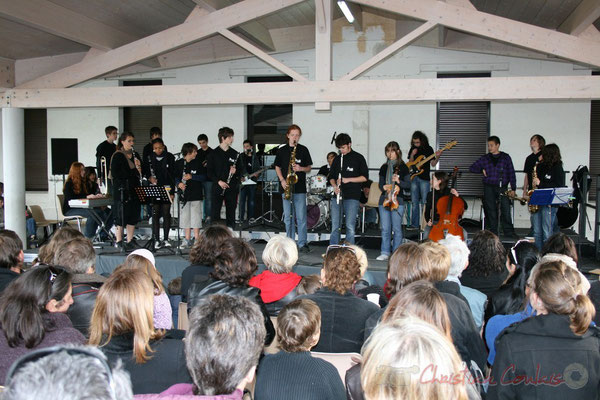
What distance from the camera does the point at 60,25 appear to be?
6770 mm

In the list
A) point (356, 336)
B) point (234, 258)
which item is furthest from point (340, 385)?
point (234, 258)

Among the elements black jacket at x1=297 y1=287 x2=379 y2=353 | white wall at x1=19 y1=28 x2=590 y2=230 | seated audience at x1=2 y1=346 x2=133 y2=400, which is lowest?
black jacket at x1=297 y1=287 x2=379 y2=353

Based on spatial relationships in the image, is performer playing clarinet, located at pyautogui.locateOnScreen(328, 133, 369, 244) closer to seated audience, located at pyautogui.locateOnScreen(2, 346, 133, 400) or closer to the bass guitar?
the bass guitar

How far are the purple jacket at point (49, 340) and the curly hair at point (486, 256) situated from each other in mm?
2678

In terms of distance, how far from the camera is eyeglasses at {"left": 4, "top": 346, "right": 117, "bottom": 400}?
918 mm

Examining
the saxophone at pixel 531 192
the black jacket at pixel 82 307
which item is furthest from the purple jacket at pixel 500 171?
the black jacket at pixel 82 307

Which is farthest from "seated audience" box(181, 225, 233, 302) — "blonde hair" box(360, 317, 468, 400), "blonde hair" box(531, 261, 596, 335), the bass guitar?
the bass guitar

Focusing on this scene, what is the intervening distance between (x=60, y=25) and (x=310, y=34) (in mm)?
5181

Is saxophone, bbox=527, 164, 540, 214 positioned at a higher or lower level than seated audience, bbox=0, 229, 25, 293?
higher

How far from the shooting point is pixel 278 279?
3.60 metres

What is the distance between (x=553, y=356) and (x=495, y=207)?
6355 millimetres

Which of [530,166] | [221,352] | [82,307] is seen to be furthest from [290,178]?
[221,352]

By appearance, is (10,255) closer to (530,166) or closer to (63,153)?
(530,166)

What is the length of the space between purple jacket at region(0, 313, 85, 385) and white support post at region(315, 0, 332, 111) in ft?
15.7
